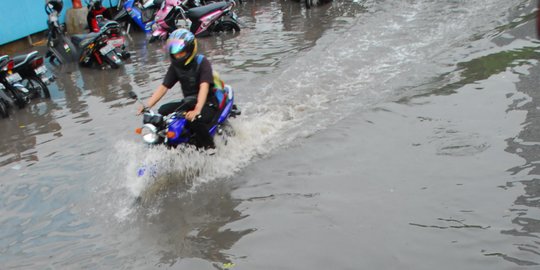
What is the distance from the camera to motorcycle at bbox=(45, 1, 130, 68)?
11.7 metres

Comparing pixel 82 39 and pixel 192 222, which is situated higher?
pixel 82 39

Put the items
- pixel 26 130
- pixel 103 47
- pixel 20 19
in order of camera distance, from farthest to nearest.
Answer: pixel 20 19 < pixel 103 47 < pixel 26 130

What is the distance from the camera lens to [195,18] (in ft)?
44.9

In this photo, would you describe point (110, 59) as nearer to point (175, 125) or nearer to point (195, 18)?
point (195, 18)

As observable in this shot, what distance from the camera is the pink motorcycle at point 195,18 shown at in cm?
1370

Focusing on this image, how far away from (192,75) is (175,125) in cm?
80

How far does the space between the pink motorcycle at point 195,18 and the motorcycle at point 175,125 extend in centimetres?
740

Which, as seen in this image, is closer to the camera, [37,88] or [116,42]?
[37,88]

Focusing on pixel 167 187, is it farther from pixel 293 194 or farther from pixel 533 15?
pixel 533 15

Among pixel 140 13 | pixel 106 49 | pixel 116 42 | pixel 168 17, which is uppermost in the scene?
pixel 140 13

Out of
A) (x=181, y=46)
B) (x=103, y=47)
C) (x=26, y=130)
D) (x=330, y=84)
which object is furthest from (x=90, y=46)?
(x=181, y=46)

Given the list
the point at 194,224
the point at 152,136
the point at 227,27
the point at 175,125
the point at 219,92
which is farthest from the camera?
the point at 227,27

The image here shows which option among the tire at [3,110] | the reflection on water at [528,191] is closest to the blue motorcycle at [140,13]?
the tire at [3,110]

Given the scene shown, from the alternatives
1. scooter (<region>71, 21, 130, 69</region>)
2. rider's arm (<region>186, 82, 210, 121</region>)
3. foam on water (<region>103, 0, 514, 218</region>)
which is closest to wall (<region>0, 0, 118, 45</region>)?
scooter (<region>71, 21, 130, 69</region>)
